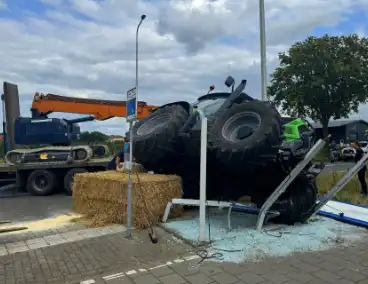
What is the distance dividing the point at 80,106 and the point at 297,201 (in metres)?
10.1

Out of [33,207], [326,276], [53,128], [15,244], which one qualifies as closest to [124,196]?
[15,244]

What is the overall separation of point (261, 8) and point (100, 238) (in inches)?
366

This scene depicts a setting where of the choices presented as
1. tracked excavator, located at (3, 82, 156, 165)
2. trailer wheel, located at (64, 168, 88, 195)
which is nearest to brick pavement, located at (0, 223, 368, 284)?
trailer wheel, located at (64, 168, 88, 195)

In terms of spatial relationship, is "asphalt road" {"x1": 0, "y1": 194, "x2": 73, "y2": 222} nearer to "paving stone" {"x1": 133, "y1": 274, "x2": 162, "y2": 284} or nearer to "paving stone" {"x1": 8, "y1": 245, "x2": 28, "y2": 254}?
"paving stone" {"x1": 8, "y1": 245, "x2": 28, "y2": 254}

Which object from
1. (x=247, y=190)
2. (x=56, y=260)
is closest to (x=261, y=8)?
(x=247, y=190)

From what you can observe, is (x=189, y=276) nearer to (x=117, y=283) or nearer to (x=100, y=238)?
(x=117, y=283)

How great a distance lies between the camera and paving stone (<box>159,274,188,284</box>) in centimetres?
414

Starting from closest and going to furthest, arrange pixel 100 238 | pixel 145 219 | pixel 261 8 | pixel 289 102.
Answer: pixel 100 238 < pixel 145 219 < pixel 261 8 < pixel 289 102

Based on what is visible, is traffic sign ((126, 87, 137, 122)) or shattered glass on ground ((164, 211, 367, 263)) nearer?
shattered glass on ground ((164, 211, 367, 263))

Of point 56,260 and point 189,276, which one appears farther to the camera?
point 56,260

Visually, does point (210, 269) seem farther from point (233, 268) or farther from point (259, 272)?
point (259, 272)

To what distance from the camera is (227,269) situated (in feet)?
14.7

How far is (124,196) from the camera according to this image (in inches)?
260

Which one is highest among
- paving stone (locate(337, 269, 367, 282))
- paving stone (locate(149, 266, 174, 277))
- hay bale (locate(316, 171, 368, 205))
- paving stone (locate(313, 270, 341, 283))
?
hay bale (locate(316, 171, 368, 205))
